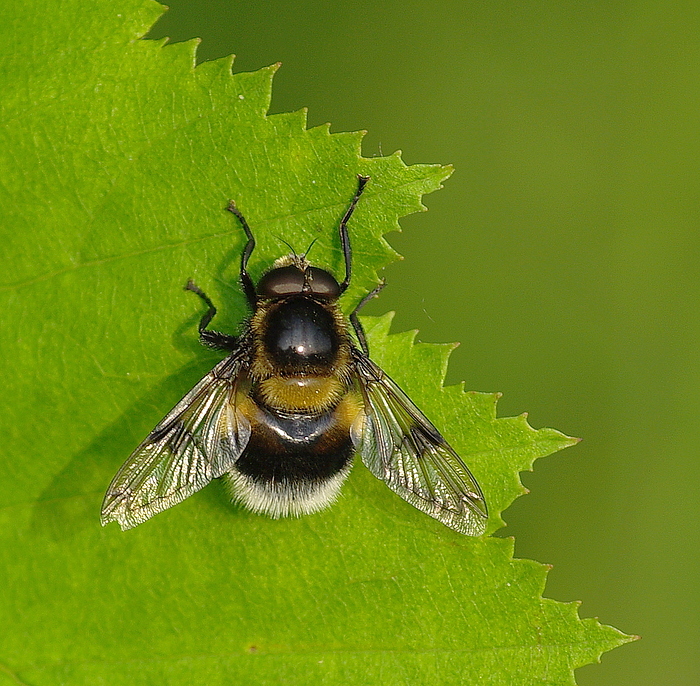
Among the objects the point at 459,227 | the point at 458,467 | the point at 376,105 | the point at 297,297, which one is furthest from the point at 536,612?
the point at 376,105

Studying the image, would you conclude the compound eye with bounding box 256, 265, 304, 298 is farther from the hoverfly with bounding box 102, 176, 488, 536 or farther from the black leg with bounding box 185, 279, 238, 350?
the black leg with bounding box 185, 279, 238, 350

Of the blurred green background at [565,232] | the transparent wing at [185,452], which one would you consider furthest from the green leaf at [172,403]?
the blurred green background at [565,232]

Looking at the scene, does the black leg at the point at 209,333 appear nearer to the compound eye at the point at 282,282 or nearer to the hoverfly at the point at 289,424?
the hoverfly at the point at 289,424

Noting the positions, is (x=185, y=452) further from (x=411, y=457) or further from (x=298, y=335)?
(x=411, y=457)

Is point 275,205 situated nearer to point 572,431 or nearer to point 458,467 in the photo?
point 458,467

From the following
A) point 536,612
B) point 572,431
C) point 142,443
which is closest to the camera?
point 142,443

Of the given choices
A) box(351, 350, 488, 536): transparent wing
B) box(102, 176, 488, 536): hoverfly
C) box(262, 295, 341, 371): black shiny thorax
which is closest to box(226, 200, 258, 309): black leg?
box(102, 176, 488, 536): hoverfly
